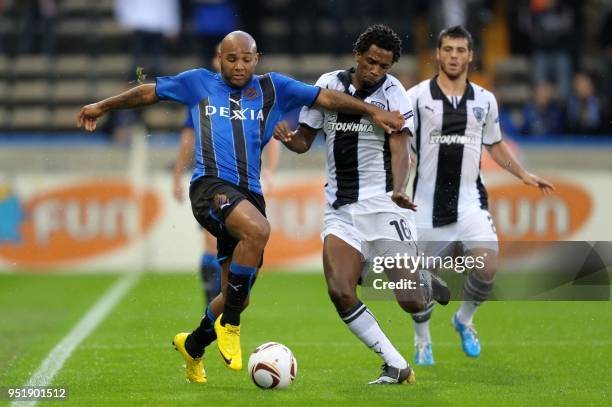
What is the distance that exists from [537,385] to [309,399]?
150 centimetres

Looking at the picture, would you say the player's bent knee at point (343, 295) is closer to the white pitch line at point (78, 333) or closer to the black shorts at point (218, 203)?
the black shorts at point (218, 203)

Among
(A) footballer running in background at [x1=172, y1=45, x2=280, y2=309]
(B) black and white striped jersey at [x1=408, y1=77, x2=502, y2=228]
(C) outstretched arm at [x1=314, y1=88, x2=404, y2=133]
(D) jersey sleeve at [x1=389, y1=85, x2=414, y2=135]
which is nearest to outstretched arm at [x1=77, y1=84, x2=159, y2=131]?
(C) outstretched arm at [x1=314, y1=88, x2=404, y2=133]

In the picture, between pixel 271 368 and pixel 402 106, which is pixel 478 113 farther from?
pixel 271 368

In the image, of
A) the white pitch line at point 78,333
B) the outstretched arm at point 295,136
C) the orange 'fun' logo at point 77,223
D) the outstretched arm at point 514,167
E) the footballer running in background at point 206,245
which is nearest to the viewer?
the outstretched arm at point 295,136

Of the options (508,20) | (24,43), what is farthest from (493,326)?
(24,43)

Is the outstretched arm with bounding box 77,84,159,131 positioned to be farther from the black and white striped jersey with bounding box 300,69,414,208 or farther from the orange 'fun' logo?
the orange 'fun' logo

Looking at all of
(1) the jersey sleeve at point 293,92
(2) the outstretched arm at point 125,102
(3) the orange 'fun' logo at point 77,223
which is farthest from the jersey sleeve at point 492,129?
(3) the orange 'fun' logo at point 77,223

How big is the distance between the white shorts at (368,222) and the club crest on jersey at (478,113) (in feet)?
4.58

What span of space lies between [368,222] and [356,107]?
77 centimetres

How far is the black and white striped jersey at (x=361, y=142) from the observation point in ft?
26.4

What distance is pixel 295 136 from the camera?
820 centimetres

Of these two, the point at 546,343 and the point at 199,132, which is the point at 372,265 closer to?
the point at 199,132

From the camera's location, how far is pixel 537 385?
7.86 metres

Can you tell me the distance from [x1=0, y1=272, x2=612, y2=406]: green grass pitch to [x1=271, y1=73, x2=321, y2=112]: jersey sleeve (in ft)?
5.74
